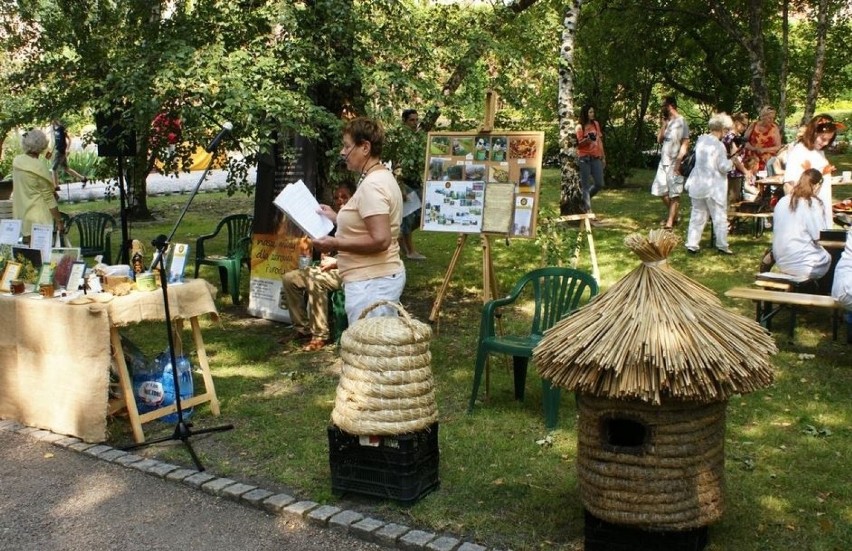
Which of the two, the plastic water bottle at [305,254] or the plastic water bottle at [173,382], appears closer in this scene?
the plastic water bottle at [173,382]

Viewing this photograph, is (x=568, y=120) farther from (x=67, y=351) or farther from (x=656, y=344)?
(x=656, y=344)

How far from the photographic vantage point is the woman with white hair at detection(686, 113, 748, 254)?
10312mm

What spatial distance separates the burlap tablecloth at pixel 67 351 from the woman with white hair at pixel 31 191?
3.39 meters

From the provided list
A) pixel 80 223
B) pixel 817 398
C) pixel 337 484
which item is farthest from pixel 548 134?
pixel 337 484

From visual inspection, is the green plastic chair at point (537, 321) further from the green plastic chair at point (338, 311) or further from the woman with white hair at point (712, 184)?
the woman with white hair at point (712, 184)

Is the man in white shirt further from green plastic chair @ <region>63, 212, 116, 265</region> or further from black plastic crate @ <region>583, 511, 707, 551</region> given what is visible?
black plastic crate @ <region>583, 511, 707, 551</region>

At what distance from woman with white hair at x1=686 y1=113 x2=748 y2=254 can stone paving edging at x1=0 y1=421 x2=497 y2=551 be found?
7325mm

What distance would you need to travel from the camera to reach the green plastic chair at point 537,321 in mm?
5406


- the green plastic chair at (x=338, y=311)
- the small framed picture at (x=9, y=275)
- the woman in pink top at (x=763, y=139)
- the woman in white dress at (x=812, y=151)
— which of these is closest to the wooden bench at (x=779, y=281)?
the woman in white dress at (x=812, y=151)

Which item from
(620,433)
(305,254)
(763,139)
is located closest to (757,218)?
(763,139)

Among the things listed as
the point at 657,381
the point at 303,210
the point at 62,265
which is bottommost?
the point at 62,265

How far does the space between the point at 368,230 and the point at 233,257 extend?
4946mm

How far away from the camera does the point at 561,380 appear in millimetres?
3584

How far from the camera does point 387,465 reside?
4.35 metres
